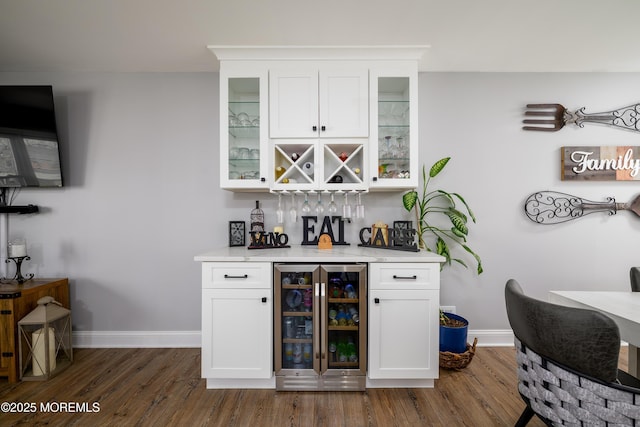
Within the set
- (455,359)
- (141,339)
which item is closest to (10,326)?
(141,339)

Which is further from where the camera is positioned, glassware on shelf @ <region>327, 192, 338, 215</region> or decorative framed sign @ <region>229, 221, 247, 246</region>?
decorative framed sign @ <region>229, 221, 247, 246</region>

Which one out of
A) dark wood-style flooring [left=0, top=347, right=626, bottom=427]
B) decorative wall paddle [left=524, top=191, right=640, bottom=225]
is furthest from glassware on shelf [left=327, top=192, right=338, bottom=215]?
decorative wall paddle [left=524, top=191, right=640, bottom=225]

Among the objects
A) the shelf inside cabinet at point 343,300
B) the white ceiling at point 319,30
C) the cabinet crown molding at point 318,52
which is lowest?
the shelf inside cabinet at point 343,300

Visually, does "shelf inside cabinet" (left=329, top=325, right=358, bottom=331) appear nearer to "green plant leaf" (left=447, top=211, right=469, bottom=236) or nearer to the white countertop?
the white countertop

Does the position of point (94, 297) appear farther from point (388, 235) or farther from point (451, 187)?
point (451, 187)

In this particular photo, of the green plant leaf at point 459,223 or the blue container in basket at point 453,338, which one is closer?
the blue container in basket at point 453,338

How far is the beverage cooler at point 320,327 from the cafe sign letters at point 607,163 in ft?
7.77

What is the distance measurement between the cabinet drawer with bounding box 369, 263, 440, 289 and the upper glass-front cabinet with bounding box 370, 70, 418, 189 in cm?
69

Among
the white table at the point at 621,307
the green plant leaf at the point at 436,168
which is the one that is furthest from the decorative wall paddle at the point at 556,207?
the white table at the point at 621,307

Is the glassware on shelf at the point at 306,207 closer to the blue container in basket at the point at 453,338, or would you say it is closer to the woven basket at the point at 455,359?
the blue container in basket at the point at 453,338

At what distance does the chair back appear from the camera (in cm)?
96

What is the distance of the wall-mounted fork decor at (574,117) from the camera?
263cm

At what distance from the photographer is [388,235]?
2.42 m

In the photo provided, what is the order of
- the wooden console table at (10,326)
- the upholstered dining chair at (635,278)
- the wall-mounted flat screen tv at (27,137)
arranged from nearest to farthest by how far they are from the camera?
the upholstered dining chair at (635,278) → the wooden console table at (10,326) → the wall-mounted flat screen tv at (27,137)
